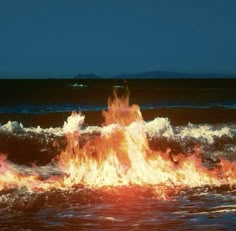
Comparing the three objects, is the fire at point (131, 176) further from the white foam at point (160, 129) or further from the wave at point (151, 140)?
the white foam at point (160, 129)

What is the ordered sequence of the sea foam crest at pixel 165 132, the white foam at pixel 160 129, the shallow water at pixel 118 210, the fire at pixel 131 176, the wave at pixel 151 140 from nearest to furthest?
the shallow water at pixel 118 210 → the fire at pixel 131 176 → the wave at pixel 151 140 → the sea foam crest at pixel 165 132 → the white foam at pixel 160 129

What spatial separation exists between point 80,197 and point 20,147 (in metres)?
13.4

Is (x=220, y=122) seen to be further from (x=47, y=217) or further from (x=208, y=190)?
(x=47, y=217)

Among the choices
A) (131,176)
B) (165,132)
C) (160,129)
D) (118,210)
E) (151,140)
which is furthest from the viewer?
(160,129)

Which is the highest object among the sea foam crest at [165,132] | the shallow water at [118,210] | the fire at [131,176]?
the sea foam crest at [165,132]

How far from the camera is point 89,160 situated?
1755cm

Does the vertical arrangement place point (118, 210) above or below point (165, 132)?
below

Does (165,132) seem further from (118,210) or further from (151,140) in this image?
(118,210)

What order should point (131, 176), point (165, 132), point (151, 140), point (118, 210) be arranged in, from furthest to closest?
1. point (165, 132)
2. point (151, 140)
3. point (131, 176)
4. point (118, 210)

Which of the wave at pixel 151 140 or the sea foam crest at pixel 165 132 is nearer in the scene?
the wave at pixel 151 140

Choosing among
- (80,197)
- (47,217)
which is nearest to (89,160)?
(80,197)

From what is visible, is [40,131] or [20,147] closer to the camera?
[20,147]

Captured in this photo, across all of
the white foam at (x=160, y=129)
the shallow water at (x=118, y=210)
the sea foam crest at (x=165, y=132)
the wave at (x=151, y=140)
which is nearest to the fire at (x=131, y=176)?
the shallow water at (x=118, y=210)

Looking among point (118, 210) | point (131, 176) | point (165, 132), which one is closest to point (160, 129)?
point (165, 132)
